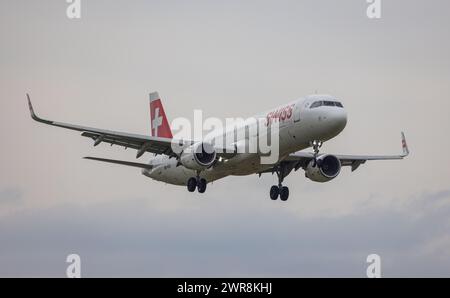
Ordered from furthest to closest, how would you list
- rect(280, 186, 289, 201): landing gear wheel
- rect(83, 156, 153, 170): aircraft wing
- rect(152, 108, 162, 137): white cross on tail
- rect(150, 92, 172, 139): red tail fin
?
rect(152, 108, 162, 137): white cross on tail
rect(150, 92, 172, 139): red tail fin
rect(280, 186, 289, 201): landing gear wheel
rect(83, 156, 153, 170): aircraft wing

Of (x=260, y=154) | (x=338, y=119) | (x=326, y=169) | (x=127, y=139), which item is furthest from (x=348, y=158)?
(x=127, y=139)

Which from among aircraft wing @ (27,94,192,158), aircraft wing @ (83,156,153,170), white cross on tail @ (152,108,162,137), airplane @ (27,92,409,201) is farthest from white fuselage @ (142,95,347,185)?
white cross on tail @ (152,108,162,137)

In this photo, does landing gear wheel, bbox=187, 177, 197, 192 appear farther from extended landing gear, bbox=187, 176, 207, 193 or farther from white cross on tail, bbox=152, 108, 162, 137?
white cross on tail, bbox=152, 108, 162, 137

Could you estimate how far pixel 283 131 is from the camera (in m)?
75.5

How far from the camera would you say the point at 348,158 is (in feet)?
281

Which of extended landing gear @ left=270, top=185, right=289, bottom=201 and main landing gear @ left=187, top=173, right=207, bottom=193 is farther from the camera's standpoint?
extended landing gear @ left=270, top=185, right=289, bottom=201

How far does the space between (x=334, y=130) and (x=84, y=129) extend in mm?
14492

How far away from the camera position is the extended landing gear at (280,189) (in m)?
83.6

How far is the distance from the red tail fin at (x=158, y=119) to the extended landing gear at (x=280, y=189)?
11093 mm

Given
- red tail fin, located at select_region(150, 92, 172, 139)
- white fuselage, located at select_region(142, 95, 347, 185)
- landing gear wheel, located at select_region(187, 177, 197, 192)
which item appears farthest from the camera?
red tail fin, located at select_region(150, 92, 172, 139)

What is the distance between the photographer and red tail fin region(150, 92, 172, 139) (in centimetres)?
9331

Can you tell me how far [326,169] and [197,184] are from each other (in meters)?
8.03

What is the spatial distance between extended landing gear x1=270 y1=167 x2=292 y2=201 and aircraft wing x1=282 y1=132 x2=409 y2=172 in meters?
0.90
